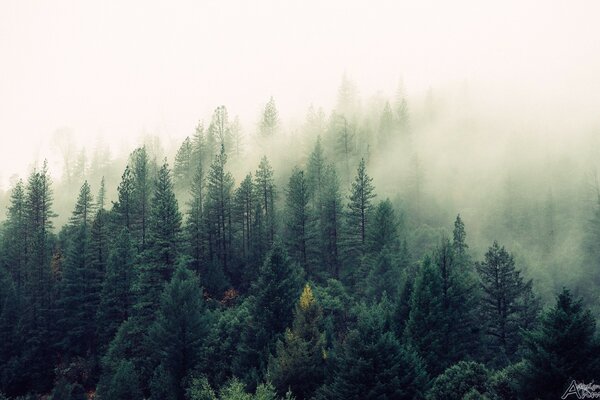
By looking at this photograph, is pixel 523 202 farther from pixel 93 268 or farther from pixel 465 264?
pixel 93 268

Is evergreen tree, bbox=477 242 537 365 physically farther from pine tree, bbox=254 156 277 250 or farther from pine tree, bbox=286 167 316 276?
pine tree, bbox=254 156 277 250

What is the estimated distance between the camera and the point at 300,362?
29609 millimetres

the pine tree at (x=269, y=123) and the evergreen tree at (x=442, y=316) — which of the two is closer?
the evergreen tree at (x=442, y=316)

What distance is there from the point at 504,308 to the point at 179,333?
28.7 m

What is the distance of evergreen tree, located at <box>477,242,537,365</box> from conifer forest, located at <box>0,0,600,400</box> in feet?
0.66

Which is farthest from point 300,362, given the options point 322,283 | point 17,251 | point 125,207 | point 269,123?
point 269,123

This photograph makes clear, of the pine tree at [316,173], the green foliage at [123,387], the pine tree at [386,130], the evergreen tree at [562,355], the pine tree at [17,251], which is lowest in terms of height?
the green foliage at [123,387]

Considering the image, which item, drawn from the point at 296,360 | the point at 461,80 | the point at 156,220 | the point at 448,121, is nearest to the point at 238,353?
the point at 296,360

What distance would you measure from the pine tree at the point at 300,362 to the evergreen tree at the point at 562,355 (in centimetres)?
1369

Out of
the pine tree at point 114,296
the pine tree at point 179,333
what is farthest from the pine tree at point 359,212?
the pine tree at point 114,296

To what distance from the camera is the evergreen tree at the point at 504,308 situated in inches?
1448

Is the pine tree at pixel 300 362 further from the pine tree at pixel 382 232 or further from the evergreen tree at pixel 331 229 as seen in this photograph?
the evergreen tree at pixel 331 229

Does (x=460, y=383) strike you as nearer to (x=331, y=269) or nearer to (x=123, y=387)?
(x=123, y=387)

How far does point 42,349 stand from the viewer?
47812 mm
